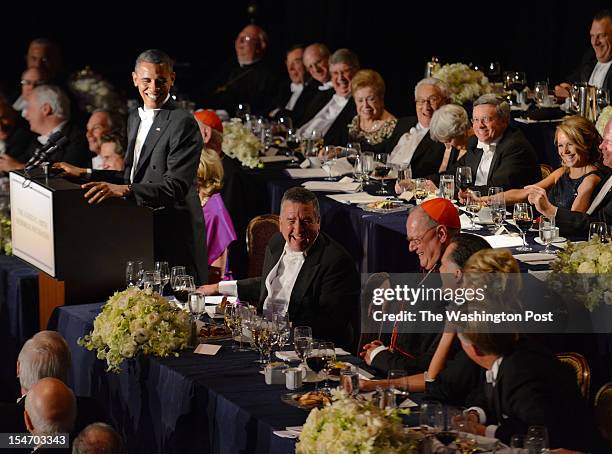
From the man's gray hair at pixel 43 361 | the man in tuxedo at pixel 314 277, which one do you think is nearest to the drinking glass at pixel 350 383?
the man's gray hair at pixel 43 361

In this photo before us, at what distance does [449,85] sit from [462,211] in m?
2.42

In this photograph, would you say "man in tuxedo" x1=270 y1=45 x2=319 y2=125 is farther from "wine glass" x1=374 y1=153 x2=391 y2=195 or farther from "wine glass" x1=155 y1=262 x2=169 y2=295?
"wine glass" x1=155 y1=262 x2=169 y2=295

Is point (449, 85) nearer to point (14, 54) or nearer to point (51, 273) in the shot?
point (51, 273)

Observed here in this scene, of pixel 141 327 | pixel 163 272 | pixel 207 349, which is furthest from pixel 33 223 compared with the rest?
pixel 207 349

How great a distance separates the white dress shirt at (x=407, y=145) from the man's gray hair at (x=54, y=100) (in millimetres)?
2151

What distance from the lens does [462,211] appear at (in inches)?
299

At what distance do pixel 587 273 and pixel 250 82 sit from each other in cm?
662

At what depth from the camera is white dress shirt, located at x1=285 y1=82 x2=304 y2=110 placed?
1162 centimetres

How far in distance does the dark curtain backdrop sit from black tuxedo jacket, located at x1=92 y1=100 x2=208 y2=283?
619 centimetres

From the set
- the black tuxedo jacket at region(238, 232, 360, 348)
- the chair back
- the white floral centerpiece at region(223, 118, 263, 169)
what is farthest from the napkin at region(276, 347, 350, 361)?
the white floral centerpiece at region(223, 118, 263, 169)

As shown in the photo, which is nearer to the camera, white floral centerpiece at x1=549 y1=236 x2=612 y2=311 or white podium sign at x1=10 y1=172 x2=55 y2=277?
white floral centerpiece at x1=549 y1=236 x2=612 y2=311

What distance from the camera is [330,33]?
13.3m

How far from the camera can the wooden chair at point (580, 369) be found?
4.91 metres

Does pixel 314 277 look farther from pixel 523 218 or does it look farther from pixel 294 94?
pixel 294 94
